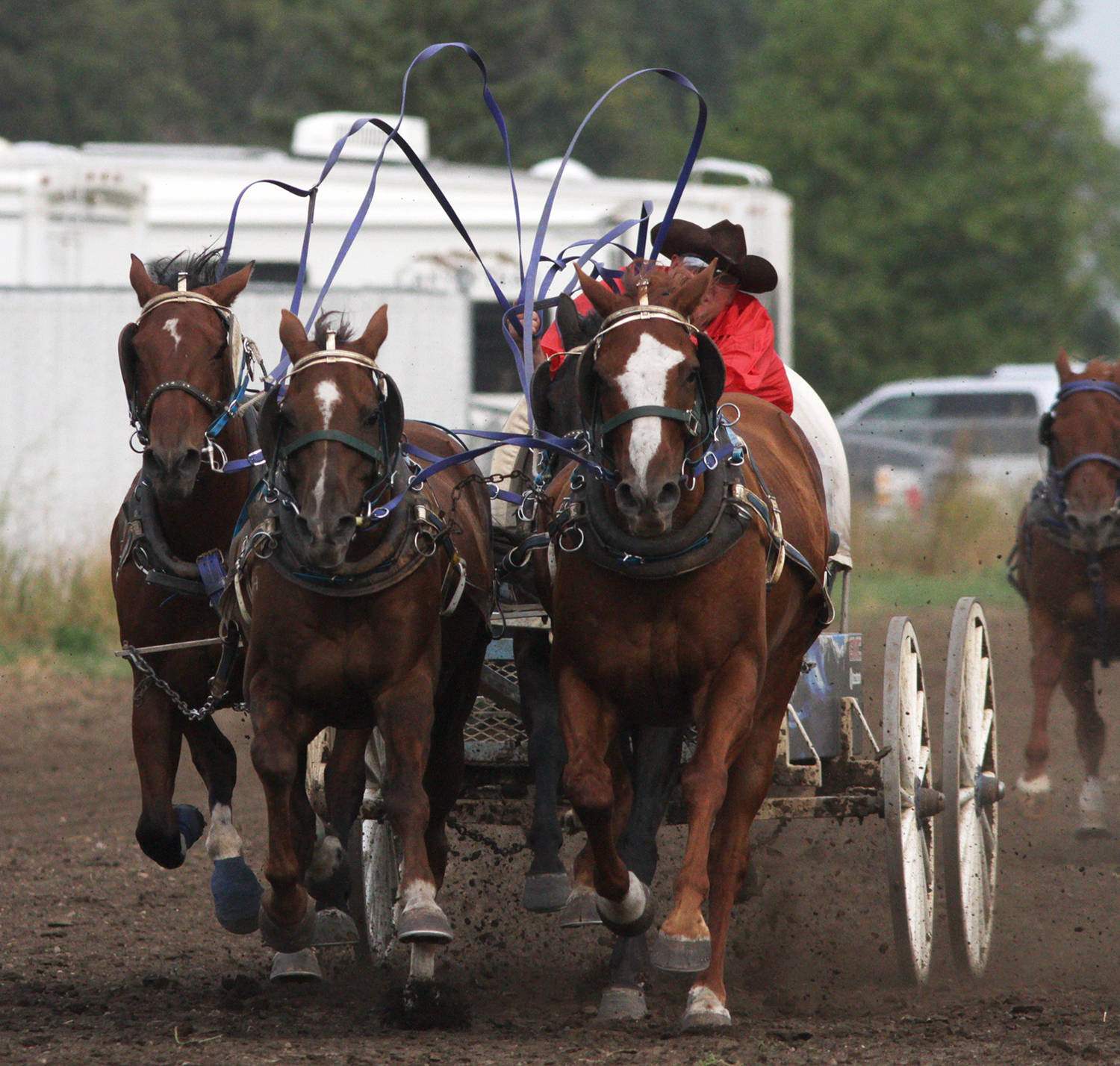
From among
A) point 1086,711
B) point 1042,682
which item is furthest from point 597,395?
point 1086,711

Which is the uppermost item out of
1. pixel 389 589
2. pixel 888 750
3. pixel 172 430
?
pixel 172 430

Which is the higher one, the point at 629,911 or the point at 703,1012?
the point at 629,911

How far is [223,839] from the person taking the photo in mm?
5551

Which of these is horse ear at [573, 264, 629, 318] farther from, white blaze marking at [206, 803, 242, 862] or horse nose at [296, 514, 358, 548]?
white blaze marking at [206, 803, 242, 862]

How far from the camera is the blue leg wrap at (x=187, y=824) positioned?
5.67m

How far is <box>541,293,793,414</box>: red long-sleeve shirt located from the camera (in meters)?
6.10

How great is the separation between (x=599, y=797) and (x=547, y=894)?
54 cm

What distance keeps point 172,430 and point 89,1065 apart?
5.43ft

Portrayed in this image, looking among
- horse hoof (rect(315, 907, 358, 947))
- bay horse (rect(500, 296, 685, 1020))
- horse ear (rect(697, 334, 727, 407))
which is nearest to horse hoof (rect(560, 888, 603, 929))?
bay horse (rect(500, 296, 685, 1020))

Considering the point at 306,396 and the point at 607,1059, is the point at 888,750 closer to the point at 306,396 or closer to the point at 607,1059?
the point at 607,1059

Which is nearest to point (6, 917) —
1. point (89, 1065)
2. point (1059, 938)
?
point (89, 1065)

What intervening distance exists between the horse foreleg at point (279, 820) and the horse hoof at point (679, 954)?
942 millimetres

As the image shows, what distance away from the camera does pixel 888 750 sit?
5.81m

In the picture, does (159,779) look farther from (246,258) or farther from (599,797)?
(246,258)
